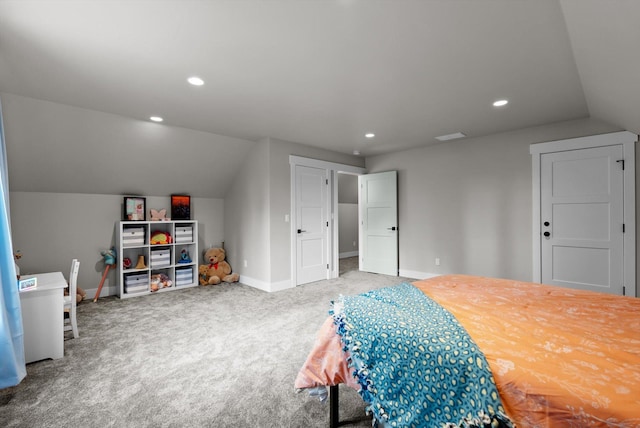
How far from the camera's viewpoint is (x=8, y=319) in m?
2.05

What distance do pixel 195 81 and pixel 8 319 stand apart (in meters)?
2.33

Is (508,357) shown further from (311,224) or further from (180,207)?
(180,207)

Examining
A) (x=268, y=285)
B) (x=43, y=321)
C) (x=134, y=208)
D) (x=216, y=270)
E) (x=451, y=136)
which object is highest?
(x=451, y=136)

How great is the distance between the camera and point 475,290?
2086 mm

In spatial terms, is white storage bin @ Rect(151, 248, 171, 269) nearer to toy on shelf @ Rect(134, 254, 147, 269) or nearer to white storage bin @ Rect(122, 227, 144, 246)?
toy on shelf @ Rect(134, 254, 147, 269)

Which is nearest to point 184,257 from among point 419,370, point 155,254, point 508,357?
point 155,254

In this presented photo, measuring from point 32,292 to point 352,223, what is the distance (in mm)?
6969

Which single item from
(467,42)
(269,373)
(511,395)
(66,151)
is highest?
(467,42)

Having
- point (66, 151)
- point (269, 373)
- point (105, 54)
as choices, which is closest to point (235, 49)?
point (105, 54)

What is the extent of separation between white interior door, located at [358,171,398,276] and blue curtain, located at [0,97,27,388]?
498 cm

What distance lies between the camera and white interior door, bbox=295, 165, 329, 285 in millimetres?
4949

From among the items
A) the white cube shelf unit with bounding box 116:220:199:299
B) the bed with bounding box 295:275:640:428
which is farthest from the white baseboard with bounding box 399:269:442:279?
the white cube shelf unit with bounding box 116:220:199:299

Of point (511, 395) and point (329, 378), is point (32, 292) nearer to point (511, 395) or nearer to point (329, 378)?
point (329, 378)

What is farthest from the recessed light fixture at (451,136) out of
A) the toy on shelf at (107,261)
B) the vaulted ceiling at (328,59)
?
the toy on shelf at (107,261)
